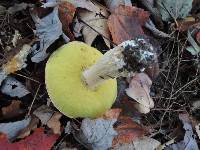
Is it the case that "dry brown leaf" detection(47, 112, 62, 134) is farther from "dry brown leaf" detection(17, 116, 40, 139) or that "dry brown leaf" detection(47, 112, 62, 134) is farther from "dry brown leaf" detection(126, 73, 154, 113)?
"dry brown leaf" detection(126, 73, 154, 113)

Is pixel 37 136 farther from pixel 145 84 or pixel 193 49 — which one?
pixel 193 49

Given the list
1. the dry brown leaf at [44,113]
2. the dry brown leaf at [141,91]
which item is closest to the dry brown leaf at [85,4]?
the dry brown leaf at [141,91]

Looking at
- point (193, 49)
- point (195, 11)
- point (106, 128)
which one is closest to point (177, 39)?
point (193, 49)

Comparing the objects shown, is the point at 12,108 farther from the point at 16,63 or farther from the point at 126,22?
the point at 126,22

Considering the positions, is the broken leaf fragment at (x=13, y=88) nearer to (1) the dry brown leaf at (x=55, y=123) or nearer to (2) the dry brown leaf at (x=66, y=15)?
(1) the dry brown leaf at (x=55, y=123)

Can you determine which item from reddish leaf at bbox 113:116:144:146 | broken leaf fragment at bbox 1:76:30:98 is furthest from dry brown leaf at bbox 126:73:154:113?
broken leaf fragment at bbox 1:76:30:98

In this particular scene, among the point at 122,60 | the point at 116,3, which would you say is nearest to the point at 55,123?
the point at 122,60
